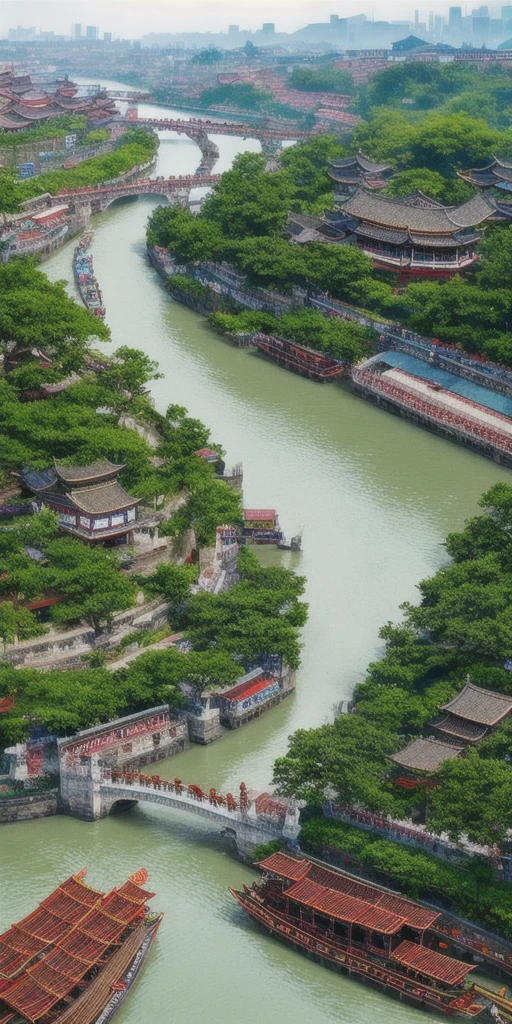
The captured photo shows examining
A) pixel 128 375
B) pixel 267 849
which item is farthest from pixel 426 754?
pixel 128 375

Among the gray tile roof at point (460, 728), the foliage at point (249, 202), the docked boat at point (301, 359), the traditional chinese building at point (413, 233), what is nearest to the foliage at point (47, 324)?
the docked boat at point (301, 359)

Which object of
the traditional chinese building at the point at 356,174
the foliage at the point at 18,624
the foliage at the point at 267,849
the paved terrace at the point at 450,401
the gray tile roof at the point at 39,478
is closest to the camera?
the foliage at the point at 267,849

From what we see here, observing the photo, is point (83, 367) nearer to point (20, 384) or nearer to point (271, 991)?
point (20, 384)

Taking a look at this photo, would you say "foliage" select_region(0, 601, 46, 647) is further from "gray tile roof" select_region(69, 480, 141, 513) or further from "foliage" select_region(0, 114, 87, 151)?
"foliage" select_region(0, 114, 87, 151)

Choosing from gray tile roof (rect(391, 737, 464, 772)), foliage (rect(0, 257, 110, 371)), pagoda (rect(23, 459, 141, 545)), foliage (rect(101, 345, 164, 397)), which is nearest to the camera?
gray tile roof (rect(391, 737, 464, 772))

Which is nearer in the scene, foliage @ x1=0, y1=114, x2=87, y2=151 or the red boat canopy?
the red boat canopy

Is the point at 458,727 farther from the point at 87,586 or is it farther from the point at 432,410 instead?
the point at 432,410

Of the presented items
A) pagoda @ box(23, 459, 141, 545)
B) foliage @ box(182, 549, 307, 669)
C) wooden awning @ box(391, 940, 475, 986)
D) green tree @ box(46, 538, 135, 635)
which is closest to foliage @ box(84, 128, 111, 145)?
pagoda @ box(23, 459, 141, 545)

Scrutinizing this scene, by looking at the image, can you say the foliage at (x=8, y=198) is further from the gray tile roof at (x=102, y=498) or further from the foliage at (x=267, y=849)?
the foliage at (x=267, y=849)
